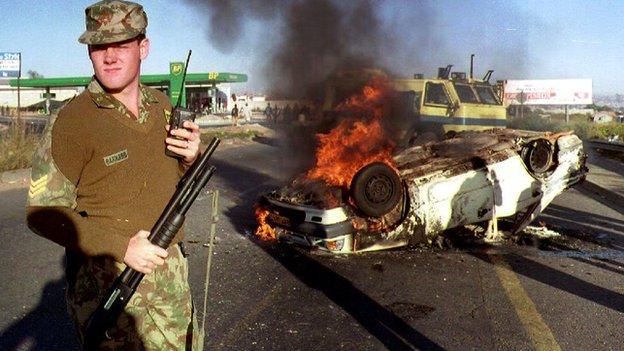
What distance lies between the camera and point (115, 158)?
1936 millimetres

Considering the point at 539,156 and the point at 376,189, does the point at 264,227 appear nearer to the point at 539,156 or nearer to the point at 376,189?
the point at 376,189

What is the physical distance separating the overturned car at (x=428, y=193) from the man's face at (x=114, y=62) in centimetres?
364

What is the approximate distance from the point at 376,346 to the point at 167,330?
6.11 feet

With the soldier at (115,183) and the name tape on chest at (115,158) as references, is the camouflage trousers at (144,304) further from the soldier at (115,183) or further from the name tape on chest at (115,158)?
the name tape on chest at (115,158)

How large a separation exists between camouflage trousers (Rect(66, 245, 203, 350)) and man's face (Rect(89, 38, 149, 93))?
2.12ft

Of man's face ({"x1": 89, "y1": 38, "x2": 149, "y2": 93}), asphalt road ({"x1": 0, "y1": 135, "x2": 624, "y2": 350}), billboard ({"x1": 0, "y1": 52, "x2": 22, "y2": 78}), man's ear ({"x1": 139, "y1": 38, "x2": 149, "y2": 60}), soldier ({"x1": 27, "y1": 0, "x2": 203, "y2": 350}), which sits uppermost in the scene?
billboard ({"x1": 0, "y1": 52, "x2": 22, "y2": 78})

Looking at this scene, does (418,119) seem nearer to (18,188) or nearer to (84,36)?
(18,188)

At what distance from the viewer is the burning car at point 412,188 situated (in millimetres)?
5508

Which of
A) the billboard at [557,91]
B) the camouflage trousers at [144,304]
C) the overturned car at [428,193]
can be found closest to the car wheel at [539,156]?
the overturned car at [428,193]

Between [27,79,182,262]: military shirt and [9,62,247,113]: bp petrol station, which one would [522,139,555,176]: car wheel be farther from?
[9,62,247,113]: bp petrol station

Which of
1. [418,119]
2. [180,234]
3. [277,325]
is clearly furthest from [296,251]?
[418,119]

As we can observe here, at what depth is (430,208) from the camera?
568cm

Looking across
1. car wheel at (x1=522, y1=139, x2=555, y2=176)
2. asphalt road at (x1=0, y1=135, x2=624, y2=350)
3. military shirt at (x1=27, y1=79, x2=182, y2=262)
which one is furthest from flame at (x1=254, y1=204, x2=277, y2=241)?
military shirt at (x1=27, y1=79, x2=182, y2=262)

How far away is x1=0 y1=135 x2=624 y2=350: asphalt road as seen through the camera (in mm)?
3723
